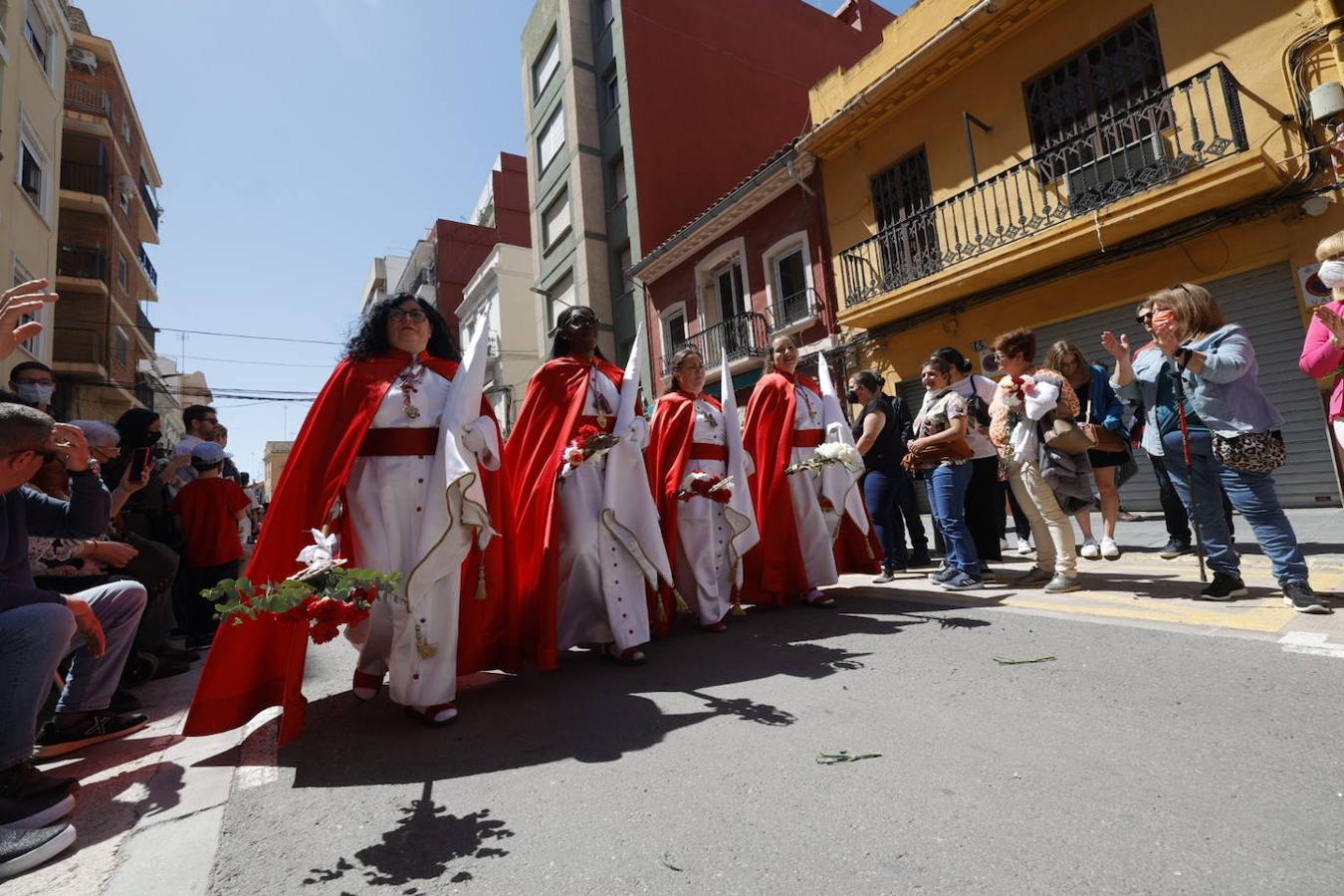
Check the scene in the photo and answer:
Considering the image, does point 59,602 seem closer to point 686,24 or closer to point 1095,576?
point 1095,576

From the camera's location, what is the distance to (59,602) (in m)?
2.47

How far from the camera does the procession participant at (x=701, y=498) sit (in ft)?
13.8

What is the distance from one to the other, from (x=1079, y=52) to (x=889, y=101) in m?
3.18

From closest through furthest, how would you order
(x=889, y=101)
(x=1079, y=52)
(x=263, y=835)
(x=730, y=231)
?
(x=263, y=835) < (x=1079, y=52) < (x=889, y=101) < (x=730, y=231)

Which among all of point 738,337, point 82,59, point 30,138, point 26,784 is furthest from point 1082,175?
point 82,59

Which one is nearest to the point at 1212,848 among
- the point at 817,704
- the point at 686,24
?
the point at 817,704

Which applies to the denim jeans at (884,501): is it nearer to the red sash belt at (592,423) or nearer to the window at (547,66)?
the red sash belt at (592,423)

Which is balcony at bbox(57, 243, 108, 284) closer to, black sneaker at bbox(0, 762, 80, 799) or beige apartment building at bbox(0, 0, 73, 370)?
beige apartment building at bbox(0, 0, 73, 370)

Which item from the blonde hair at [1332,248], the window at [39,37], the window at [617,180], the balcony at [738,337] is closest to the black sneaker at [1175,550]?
the blonde hair at [1332,248]

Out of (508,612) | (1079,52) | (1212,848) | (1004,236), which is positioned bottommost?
(1212,848)

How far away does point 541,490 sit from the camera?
12.1ft

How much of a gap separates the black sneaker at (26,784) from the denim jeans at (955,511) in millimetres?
4580

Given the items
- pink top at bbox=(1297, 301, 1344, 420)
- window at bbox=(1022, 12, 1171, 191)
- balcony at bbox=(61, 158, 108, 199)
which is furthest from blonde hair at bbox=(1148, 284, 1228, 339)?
balcony at bbox=(61, 158, 108, 199)

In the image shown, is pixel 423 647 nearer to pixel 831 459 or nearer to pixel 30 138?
pixel 831 459
